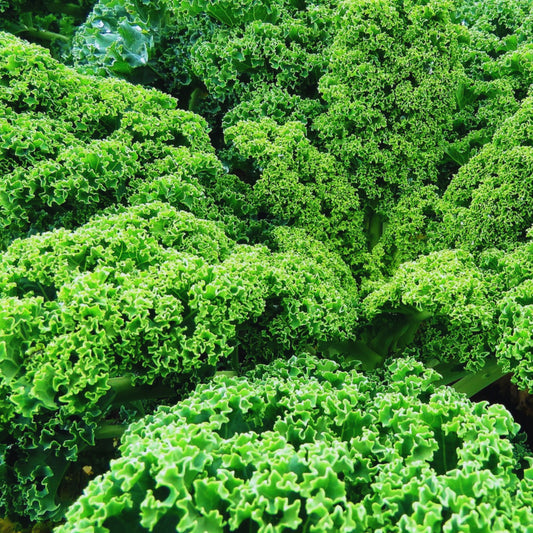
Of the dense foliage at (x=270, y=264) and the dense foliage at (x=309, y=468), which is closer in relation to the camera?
the dense foliage at (x=309, y=468)

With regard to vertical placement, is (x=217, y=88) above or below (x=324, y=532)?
above

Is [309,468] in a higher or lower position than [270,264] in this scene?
lower

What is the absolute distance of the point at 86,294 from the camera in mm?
2631

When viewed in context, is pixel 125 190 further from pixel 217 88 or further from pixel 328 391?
pixel 328 391

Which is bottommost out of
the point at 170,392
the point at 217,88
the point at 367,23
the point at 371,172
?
the point at 170,392

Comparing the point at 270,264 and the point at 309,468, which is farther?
the point at 270,264

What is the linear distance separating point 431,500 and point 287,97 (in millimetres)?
3280

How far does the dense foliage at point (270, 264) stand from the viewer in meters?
2.22

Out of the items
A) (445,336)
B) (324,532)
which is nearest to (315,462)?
(324,532)

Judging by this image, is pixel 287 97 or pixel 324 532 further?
pixel 287 97

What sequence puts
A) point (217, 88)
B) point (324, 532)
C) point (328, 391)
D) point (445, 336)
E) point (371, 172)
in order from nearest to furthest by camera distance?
point (324, 532) → point (328, 391) → point (445, 336) → point (371, 172) → point (217, 88)

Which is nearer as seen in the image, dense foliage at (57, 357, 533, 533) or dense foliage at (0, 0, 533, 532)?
dense foliage at (57, 357, 533, 533)

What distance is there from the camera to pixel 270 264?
11.2 feet

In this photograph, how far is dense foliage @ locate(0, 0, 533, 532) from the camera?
2219 millimetres
